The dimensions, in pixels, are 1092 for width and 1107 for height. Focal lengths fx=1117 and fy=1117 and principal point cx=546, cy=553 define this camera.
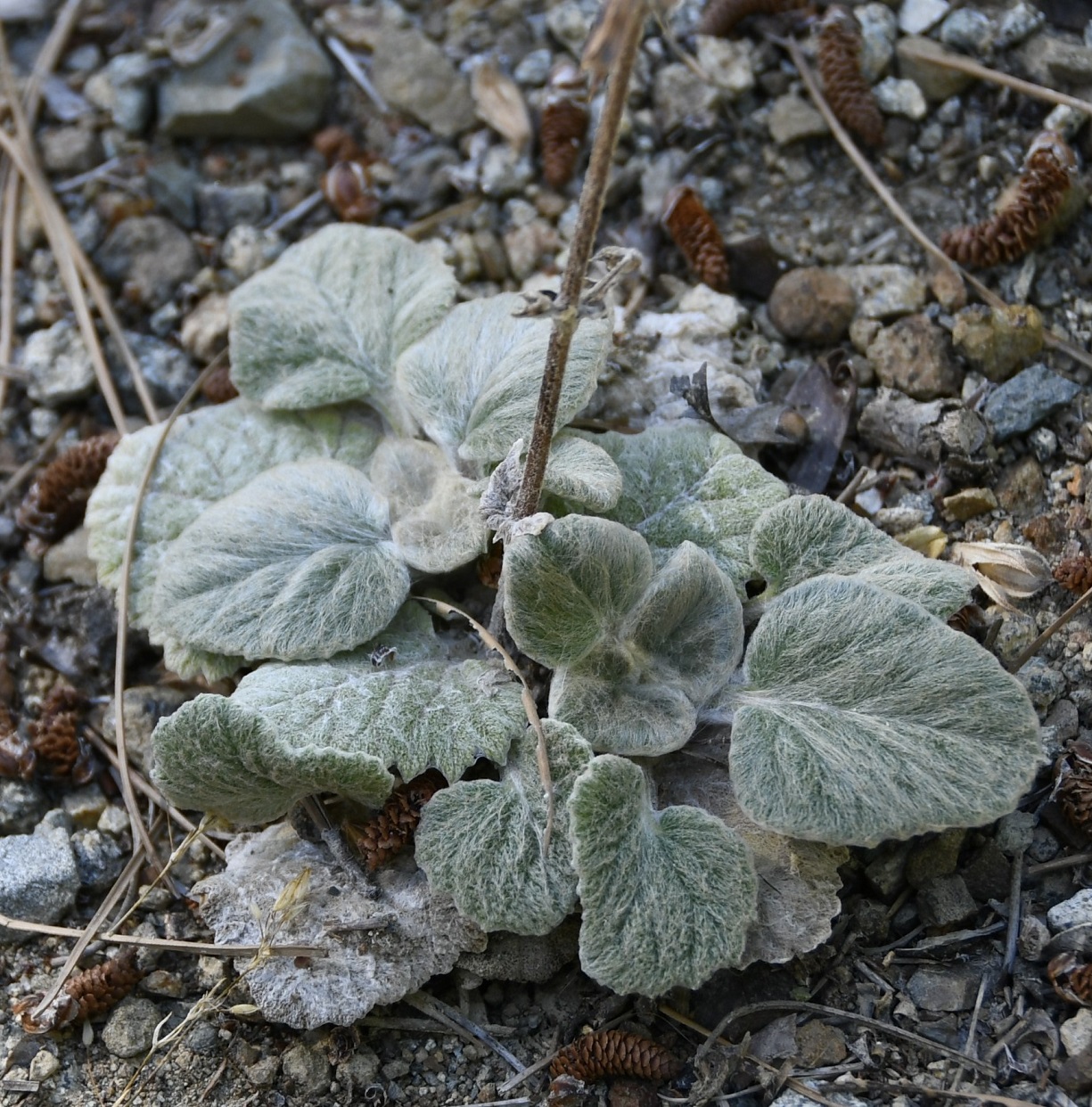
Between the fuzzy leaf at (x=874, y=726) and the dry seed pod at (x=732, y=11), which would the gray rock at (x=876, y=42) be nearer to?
the dry seed pod at (x=732, y=11)

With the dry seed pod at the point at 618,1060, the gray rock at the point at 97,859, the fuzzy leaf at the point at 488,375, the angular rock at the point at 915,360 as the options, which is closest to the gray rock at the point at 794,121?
the angular rock at the point at 915,360

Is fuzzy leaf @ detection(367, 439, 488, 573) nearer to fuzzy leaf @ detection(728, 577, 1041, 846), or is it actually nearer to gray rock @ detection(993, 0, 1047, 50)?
fuzzy leaf @ detection(728, 577, 1041, 846)

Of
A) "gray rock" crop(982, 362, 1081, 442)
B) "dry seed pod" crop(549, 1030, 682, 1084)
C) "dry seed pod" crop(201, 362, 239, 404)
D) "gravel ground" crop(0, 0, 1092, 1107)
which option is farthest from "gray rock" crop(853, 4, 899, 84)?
"dry seed pod" crop(549, 1030, 682, 1084)

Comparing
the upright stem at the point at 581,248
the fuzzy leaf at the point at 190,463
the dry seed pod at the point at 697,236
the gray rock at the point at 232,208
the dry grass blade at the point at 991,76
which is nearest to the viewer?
the upright stem at the point at 581,248

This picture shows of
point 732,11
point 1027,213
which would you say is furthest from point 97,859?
point 732,11

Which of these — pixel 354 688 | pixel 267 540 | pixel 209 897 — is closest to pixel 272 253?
pixel 267 540

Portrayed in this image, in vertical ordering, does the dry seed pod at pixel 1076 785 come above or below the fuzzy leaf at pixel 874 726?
below
